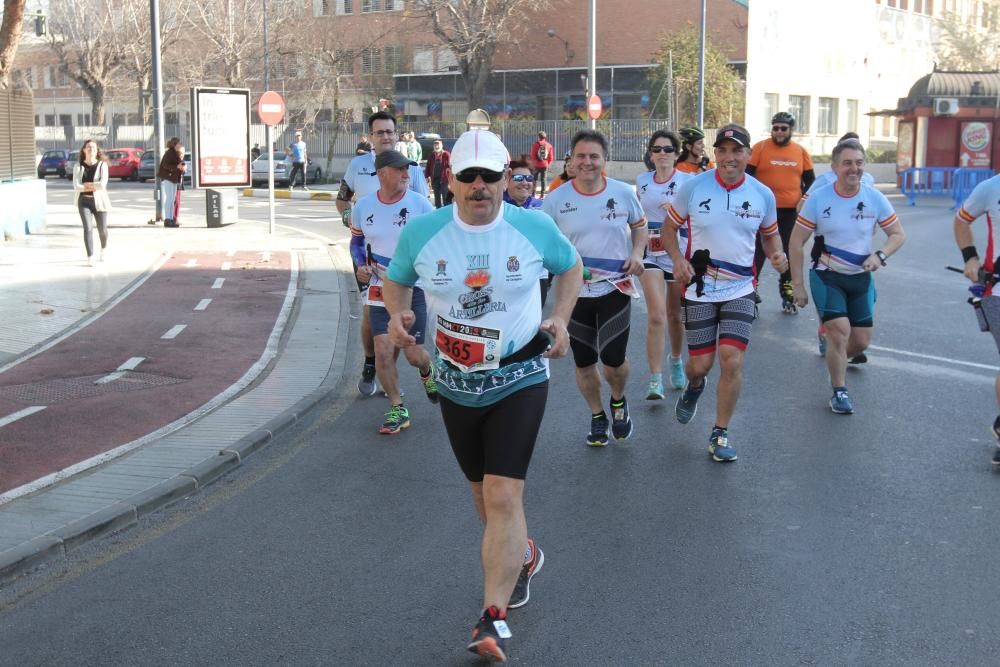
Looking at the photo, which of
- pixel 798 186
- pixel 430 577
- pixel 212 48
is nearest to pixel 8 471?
pixel 430 577

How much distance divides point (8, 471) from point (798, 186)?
8.31 m

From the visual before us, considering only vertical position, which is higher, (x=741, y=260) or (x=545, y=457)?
(x=741, y=260)

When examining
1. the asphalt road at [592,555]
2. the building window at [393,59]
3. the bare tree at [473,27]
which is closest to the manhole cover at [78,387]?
the asphalt road at [592,555]

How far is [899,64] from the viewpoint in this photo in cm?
6594

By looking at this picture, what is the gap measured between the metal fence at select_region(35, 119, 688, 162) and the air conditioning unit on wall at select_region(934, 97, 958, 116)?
36.9 ft

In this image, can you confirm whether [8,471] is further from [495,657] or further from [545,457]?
[495,657]

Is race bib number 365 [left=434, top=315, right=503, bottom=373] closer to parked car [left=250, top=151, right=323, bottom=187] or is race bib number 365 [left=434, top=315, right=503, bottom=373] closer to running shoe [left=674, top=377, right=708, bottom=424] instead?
running shoe [left=674, top=377, right=708, bottom=424]

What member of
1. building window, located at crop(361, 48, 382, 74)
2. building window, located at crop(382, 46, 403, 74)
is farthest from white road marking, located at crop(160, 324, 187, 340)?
building window, located at crop(361, 48, 382, 74)

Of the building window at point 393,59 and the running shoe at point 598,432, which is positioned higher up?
the building window at point 393,59

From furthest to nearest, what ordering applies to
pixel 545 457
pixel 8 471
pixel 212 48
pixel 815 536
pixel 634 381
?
1. pixel 212 48
2. pixel 634 381
3. pixel 545 457
4. pixel 8 471
5. pixel 815 536

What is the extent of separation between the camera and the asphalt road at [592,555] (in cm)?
456

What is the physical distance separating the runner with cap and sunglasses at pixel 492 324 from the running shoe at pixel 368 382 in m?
4.68

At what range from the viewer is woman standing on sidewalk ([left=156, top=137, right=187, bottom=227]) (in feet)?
82.1

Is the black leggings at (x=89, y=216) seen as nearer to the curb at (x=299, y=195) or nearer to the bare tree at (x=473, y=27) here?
the curb at (x=299, y=195)
